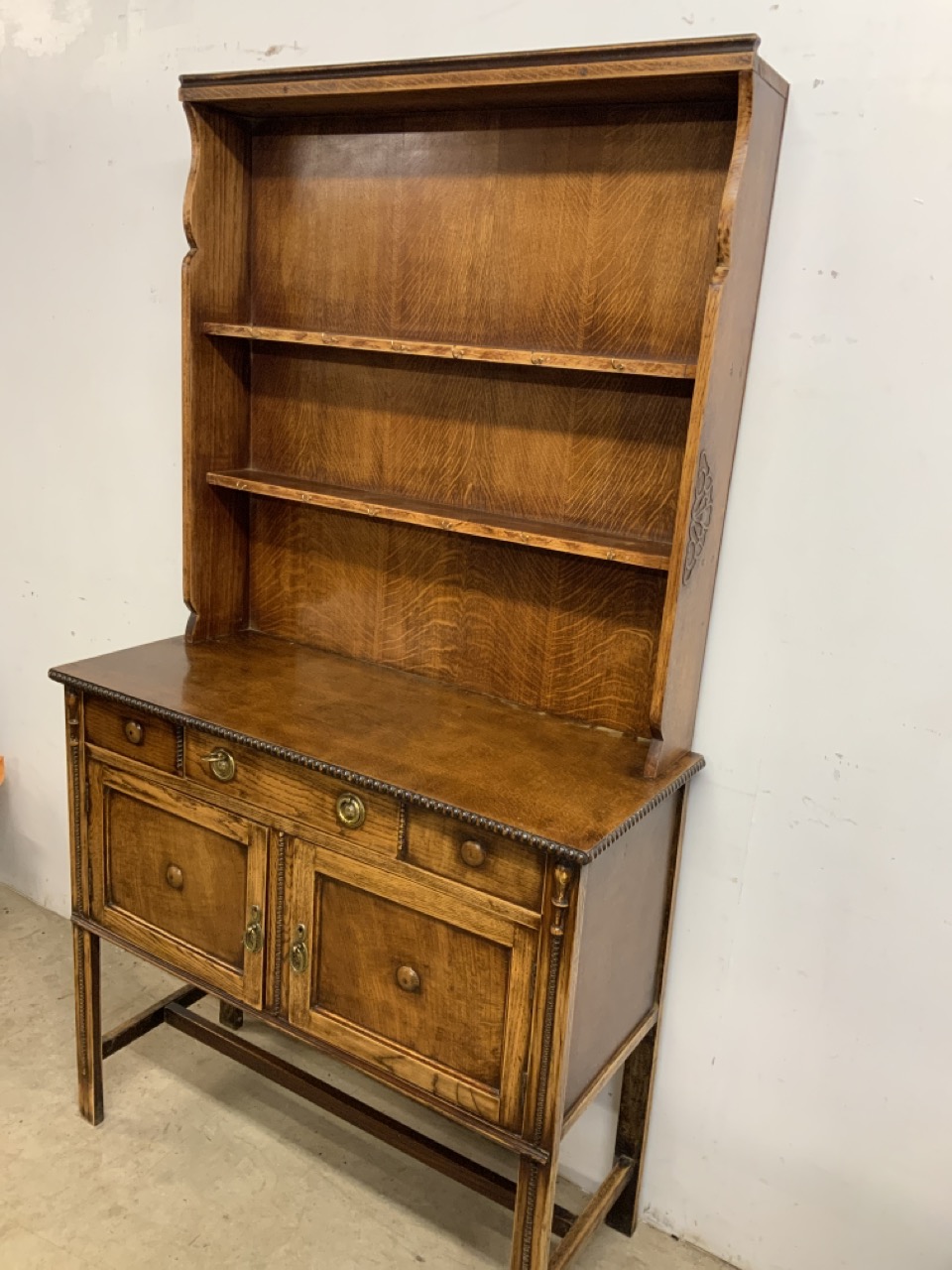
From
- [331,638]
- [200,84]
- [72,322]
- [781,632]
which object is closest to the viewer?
[781,632]

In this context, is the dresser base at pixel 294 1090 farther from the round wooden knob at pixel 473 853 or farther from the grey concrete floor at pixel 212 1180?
the round wooden knob at pixel 473 853

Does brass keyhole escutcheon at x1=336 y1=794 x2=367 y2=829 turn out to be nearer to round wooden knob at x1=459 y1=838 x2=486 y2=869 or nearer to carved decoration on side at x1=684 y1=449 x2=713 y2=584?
round wooden knob at x1=459 y1=838 x2=486 y2=869

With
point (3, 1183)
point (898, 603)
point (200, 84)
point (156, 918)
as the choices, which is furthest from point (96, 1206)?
point (200, 84)

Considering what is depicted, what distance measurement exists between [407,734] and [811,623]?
30.4 inches

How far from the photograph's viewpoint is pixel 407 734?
1.97 m

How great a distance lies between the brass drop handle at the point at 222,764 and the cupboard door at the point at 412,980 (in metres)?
0.20

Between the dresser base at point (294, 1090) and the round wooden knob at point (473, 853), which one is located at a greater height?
the round wooden knob at point (473, 853)

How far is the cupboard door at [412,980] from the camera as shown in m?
1.75

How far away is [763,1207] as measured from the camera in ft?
7.06

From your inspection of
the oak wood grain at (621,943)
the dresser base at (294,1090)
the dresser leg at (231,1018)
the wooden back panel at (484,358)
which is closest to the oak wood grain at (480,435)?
the wooden back panel at (484,358)

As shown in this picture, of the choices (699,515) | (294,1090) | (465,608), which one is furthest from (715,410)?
(294,1090)

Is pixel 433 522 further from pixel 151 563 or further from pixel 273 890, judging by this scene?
pixel 151 563

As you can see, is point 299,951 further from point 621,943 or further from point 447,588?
point 447,588

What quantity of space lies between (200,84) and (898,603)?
5.48 ft
